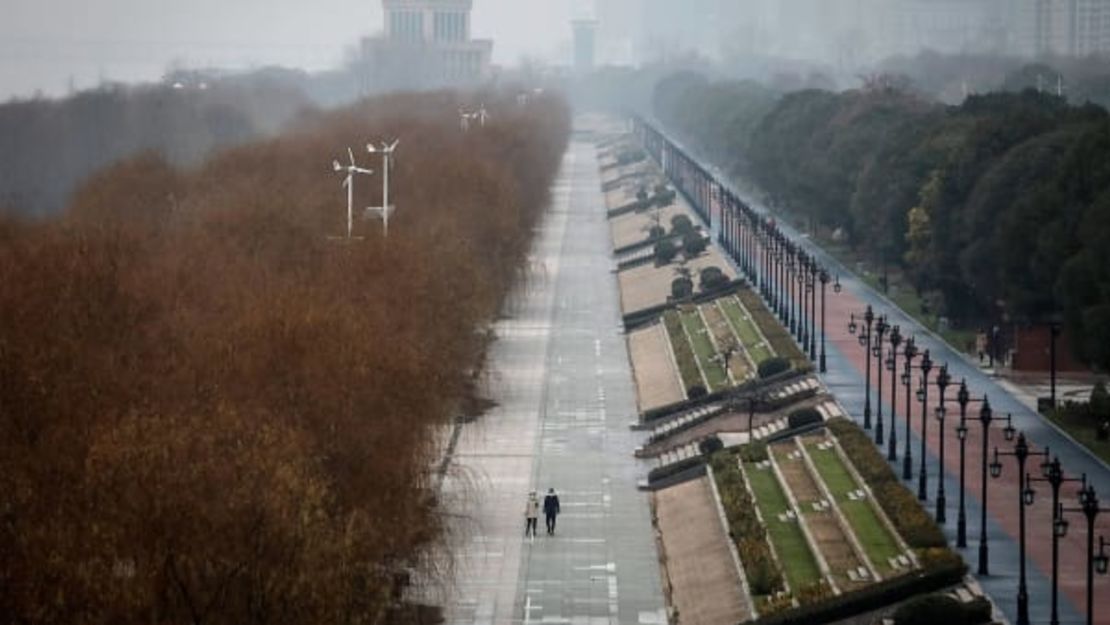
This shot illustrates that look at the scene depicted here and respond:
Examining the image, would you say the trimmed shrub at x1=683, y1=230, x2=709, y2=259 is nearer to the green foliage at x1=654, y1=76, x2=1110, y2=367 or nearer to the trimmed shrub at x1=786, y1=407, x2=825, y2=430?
the green foliage at x1=654, y1=76, x2=1110, y2=367

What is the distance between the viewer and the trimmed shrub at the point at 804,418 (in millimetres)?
53406

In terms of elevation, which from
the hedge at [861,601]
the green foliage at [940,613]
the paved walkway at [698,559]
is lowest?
the paved walkway at [698,559]

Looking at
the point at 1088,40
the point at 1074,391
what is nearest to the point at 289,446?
the point at 1074,391

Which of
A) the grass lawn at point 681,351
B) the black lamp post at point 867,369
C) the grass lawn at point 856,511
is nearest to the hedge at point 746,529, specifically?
the grass lawn at point 856,511

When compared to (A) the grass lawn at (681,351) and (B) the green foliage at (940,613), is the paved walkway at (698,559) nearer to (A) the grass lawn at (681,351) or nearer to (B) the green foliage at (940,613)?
(B) the green foliage at (940,613)

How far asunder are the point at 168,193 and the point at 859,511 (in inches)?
1341

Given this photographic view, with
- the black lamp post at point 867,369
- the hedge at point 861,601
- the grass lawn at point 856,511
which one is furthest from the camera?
the black lamp post at point 867,369

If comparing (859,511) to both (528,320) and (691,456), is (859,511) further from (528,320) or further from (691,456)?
(528,320)

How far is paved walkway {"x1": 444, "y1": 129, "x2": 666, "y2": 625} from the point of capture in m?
39.9

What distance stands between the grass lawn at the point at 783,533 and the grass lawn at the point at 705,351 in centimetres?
1296

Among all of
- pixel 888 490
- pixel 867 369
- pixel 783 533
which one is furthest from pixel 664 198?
pixel 783 533

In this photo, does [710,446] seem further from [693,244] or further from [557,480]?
[693,244]

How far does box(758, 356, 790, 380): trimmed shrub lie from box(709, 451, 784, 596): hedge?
10.3 metres

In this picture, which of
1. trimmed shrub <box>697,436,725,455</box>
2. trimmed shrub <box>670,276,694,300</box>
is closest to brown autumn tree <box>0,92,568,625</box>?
trimmed shrub <box>697,436,725,455</box>
